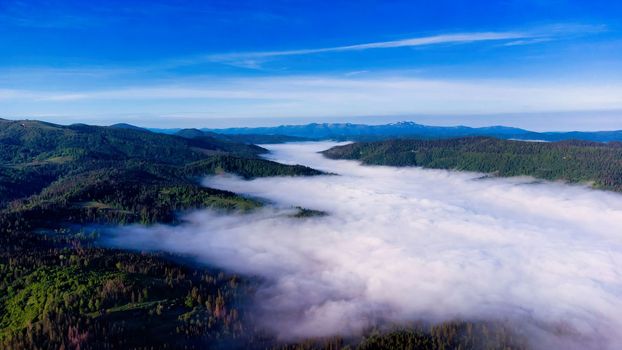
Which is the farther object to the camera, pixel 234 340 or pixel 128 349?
pixel 234 340

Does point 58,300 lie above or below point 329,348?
above

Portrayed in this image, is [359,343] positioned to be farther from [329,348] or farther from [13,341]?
[13,341]

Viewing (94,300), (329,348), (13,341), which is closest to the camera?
(13,341)

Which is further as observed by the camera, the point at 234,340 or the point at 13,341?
the point at 234,340

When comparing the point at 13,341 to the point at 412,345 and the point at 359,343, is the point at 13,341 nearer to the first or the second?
the point at 359,343

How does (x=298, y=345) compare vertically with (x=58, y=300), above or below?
below

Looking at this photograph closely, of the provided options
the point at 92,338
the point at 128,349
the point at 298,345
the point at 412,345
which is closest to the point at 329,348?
the point at 298,345

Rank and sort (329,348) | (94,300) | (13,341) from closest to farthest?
(13,341)
(329,348)
(94,300)

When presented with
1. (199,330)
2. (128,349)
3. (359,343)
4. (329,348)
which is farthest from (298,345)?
(128,349)
